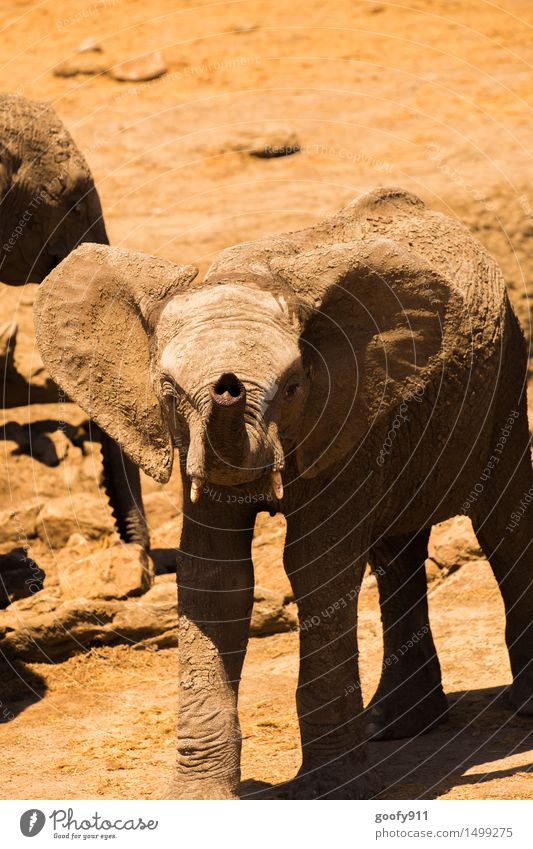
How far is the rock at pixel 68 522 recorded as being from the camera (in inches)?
447

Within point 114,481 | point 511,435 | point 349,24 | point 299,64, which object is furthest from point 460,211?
point 349,24

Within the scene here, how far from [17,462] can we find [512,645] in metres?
4.99

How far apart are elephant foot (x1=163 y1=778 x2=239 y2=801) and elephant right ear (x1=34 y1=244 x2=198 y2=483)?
1.35 metres

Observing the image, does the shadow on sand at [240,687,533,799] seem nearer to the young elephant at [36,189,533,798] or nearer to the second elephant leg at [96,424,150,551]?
the young elephant at [36,189,533,798]

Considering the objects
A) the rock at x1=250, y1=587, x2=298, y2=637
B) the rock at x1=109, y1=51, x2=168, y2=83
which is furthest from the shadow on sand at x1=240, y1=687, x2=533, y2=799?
the rock at x1=109, y1=51, x2=168, y2=83

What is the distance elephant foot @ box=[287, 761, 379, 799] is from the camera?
7.04 metres

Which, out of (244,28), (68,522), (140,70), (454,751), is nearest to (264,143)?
(140,70)

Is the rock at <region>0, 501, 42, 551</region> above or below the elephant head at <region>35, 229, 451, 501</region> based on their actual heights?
below

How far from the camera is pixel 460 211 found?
13.4 metres

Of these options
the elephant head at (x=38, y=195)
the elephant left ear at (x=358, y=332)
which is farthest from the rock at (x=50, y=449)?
the elephant left ear at (x=358, y=332)

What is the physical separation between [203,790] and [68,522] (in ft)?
15.5

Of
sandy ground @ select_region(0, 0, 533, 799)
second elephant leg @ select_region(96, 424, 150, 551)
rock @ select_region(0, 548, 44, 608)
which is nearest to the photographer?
sandy ground @ select_region(0, 0, 533, 799)

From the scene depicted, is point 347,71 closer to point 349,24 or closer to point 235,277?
point 349,24

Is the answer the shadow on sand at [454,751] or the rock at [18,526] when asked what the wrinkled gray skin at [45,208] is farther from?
the shadow on sand at [454,751]
